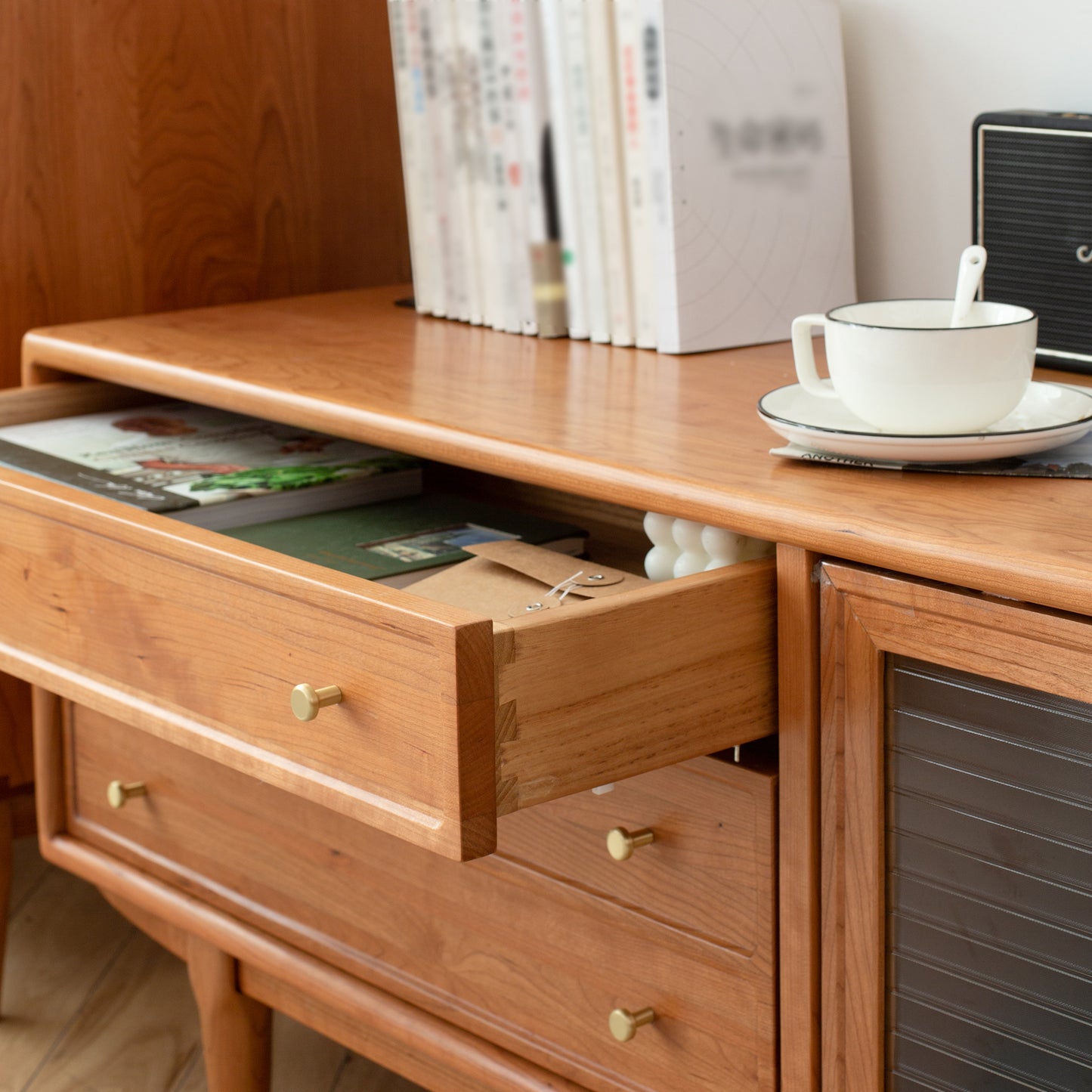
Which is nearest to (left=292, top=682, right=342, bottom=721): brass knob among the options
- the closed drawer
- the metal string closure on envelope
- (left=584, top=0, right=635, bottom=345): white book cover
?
the metal string closure on envelope

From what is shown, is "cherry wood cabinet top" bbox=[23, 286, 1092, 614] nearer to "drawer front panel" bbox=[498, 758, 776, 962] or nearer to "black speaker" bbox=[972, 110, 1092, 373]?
"black speaker" bbox=[972, 110, 1092, 373]

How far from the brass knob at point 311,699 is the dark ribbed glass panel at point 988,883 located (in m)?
0.26

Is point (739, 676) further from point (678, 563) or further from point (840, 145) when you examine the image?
point (840, 145)

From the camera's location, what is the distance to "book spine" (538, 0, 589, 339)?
3.45ft

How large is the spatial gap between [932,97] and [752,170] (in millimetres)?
158

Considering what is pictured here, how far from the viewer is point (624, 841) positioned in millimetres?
784

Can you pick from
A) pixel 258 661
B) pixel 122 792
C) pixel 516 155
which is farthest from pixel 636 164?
pixel 122 792

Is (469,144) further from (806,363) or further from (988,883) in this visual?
(988,883)

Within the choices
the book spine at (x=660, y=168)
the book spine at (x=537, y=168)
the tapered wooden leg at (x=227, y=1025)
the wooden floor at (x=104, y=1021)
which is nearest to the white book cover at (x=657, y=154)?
the book spine at (x=660, y=168)

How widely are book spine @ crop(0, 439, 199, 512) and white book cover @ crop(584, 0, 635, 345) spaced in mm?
335

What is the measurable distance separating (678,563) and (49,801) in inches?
27.4

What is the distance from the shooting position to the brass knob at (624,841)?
783 mm

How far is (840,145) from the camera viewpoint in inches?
42.7

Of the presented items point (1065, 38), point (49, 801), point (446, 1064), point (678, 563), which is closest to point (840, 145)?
point (1065, 38)
